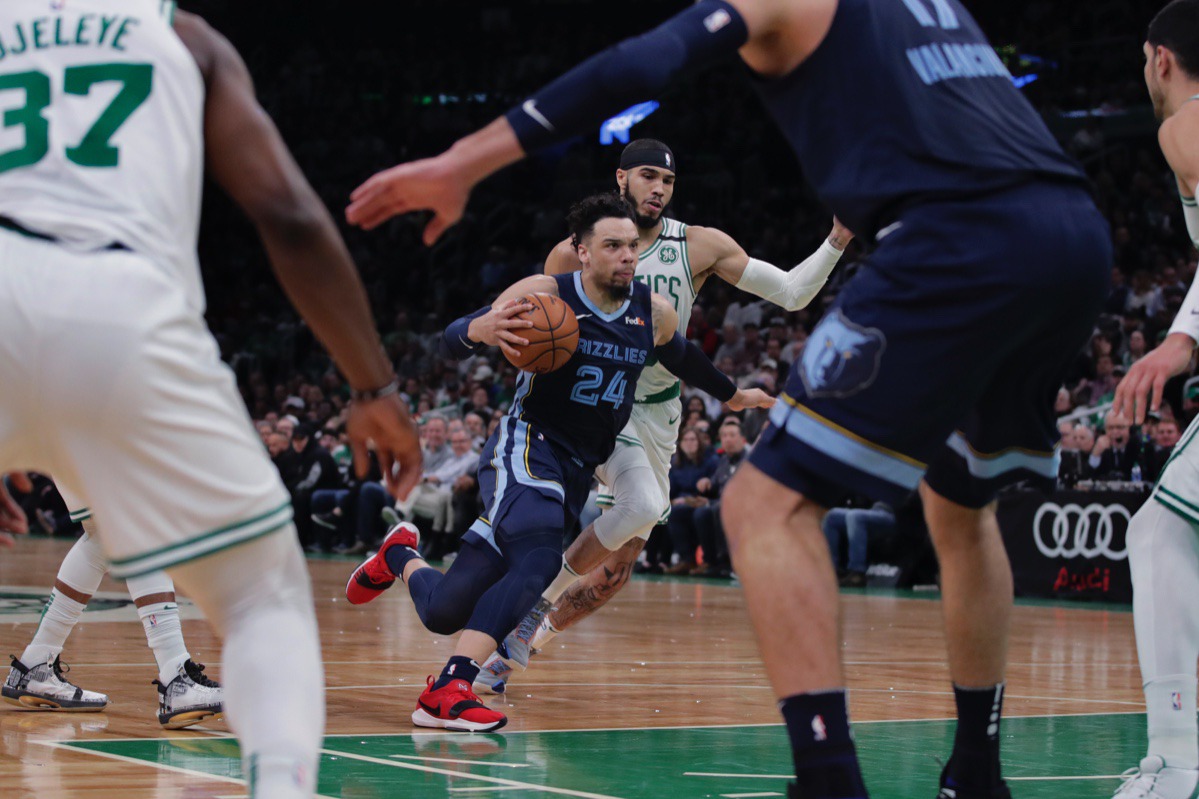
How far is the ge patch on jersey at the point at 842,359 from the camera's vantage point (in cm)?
300

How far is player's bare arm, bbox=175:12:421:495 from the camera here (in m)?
2.61

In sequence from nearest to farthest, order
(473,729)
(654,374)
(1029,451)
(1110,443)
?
(1029,451) → (473,729) → (654,374) → (1110,443)

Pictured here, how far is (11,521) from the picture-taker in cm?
299

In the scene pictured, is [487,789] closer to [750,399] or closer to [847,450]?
[847,450]

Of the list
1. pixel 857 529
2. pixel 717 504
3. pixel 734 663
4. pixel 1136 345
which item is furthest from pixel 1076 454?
pixel 734 663

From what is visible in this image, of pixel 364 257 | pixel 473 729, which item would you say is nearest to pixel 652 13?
pixel 364 257

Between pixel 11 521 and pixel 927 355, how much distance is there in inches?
73.5

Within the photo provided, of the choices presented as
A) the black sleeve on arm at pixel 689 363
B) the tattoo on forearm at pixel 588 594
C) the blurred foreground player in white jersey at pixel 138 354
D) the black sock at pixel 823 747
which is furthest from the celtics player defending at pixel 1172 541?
the tattoo on forearm at pixel 588 594

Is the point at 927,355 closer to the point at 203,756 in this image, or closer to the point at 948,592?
the point at 948,592

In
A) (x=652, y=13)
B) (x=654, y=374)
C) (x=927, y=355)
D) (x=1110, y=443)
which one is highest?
(x=652, y=13)

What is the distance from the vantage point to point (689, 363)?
6770mm

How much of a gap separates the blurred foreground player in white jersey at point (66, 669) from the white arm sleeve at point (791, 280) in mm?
3358

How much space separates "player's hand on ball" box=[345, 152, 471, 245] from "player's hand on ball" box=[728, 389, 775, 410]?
13.4 feet

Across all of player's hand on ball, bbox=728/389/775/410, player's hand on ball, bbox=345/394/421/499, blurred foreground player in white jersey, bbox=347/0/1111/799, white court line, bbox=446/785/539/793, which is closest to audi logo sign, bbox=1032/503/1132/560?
player's hand on ball, bbox=728/389/775/410
